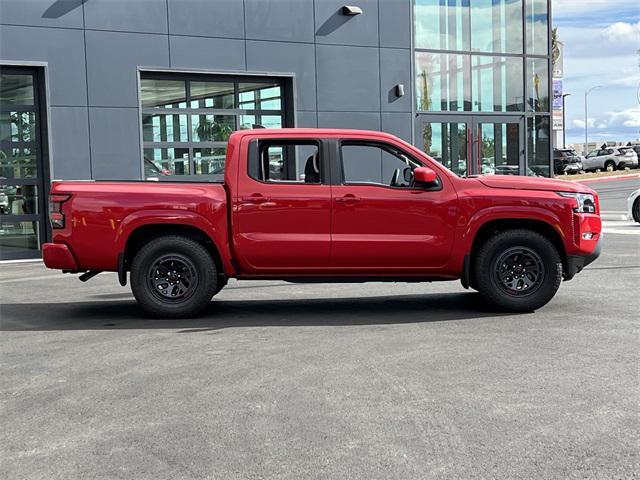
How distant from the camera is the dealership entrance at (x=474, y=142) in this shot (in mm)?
20069

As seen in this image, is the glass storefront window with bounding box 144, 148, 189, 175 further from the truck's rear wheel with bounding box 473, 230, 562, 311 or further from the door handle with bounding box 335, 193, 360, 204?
the truck's rear wheel with bounding box 473, 230, 562, 311

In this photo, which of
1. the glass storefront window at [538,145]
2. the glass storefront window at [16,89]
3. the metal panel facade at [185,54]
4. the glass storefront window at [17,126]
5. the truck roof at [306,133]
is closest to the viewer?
the truck roof at [306,133]

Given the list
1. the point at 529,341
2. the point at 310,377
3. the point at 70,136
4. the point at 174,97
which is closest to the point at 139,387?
the point at 310,377

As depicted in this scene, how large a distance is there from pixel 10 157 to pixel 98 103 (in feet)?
6.44

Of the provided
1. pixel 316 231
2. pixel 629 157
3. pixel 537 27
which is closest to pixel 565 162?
pixel 629 157

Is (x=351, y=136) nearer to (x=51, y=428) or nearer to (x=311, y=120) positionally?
(x=51, y=428)

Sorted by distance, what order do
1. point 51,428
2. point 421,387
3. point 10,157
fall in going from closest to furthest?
point 51,428 < point 421,387 < point 10,157

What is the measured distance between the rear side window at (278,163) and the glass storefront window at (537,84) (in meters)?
14.1

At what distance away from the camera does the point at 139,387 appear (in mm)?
5750

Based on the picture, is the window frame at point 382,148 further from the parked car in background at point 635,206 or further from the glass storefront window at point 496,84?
the parked car in background at point 635,206

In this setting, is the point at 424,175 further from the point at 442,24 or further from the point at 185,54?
the point at 442,24

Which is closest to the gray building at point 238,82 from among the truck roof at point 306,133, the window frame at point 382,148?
the truck roof at point 306,133

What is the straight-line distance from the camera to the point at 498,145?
21234 millimetres

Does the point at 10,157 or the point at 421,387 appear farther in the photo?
the point at 10,157
